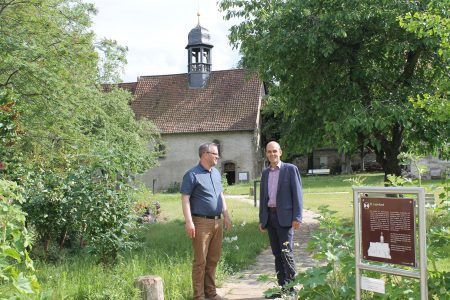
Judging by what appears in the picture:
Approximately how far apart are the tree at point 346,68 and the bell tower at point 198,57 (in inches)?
1096

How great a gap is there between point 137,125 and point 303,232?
19.1 metres

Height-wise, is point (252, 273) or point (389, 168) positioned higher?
point (389, 168)

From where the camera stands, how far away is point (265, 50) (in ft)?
35.4

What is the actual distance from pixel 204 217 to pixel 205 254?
438 millimetres

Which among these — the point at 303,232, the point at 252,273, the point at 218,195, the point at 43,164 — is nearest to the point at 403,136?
the point at 303,232

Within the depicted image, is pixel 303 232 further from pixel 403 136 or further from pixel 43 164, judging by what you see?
pixel 43 164

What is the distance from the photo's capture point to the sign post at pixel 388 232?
3520 millimetres

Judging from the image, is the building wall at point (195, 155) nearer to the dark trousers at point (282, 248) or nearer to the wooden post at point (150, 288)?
the dark trousers at point (282, 248)

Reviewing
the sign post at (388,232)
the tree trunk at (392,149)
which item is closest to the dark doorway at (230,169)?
the tree trunk at (392,149)

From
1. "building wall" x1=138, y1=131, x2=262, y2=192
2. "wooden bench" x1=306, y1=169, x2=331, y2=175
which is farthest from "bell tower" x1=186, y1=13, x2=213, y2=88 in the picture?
"wooden bench" x1=306, y1=169, x2=331, y2=175

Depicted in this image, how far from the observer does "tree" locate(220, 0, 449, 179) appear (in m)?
9.95

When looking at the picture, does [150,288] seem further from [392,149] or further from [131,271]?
[392,149]

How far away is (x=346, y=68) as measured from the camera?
441 inches

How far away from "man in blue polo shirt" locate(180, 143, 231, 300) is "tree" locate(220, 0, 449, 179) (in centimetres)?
440
